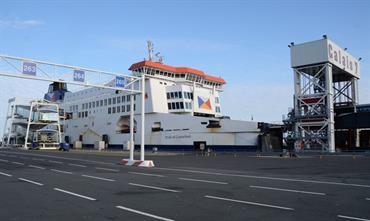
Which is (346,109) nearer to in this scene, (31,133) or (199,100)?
(199,100)

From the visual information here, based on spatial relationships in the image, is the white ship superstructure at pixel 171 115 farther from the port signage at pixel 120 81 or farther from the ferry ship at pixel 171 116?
the port signage at pixel 120 81

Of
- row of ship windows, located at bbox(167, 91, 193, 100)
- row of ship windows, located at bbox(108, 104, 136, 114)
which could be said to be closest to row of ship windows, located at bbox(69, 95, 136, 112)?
row of ship windows, located at bbox(108, 104, 136, 114)

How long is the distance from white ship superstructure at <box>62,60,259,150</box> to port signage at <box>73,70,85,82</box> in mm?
30384

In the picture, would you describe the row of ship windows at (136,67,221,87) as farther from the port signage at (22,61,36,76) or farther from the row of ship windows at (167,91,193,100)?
the port signage at (22,61,36,76)

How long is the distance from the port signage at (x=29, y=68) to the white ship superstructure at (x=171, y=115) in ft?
108

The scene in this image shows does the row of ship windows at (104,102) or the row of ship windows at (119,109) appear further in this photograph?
the row of ship windows at (104,102)

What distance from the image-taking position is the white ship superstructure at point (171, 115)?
54.9 meters

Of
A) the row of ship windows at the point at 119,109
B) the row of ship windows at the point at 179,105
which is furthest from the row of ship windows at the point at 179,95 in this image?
the row of ship windows at the point at 119,109

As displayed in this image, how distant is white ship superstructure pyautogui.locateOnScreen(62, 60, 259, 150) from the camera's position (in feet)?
180

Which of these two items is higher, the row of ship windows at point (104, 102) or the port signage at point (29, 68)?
the row of ship windows at point (104, 102)

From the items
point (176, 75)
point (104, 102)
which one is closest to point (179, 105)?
point (176, 75)

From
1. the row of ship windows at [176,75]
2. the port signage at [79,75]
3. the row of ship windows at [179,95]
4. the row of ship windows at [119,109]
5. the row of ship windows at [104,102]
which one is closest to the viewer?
the port signage at [79,75]

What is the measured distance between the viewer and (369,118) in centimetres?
4619

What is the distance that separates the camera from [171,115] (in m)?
59.6
